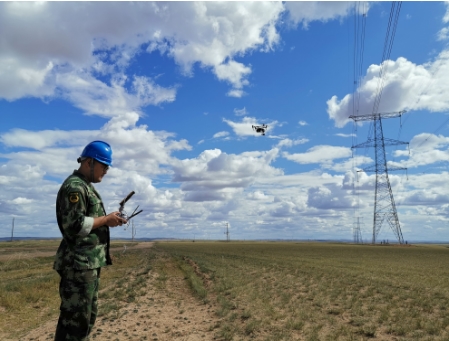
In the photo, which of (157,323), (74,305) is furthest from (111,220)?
(157,323)

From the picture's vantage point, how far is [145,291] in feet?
53.8

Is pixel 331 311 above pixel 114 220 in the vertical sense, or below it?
below

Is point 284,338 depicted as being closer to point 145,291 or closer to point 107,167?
point 107,167

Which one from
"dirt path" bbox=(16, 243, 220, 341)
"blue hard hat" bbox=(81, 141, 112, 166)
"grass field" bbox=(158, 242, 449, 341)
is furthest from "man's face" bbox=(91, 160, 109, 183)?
"grass field" bbox=(158, 242, 449, 341)

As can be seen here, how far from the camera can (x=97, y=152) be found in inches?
187

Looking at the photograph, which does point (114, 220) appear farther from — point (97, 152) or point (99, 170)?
point (97, 152)

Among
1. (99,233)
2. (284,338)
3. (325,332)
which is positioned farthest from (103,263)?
(325,332)

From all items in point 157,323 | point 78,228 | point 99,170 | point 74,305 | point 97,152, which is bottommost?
point 157,323

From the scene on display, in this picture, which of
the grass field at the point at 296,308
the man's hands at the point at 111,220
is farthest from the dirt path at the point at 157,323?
the man's hands at the point at 111,220

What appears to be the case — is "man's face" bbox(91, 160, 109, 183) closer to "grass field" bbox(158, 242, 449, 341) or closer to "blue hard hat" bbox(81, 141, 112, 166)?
"blue hard hat" bbox(81, 141, 112, 166)

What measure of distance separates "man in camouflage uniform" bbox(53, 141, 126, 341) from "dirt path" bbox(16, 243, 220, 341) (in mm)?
4813

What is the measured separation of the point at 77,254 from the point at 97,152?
1.34 metres

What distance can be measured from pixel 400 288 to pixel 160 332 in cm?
1437

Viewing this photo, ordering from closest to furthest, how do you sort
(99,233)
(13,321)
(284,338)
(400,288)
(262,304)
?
(99,233), (284,338), (13,321), (262,304), (400,288)
